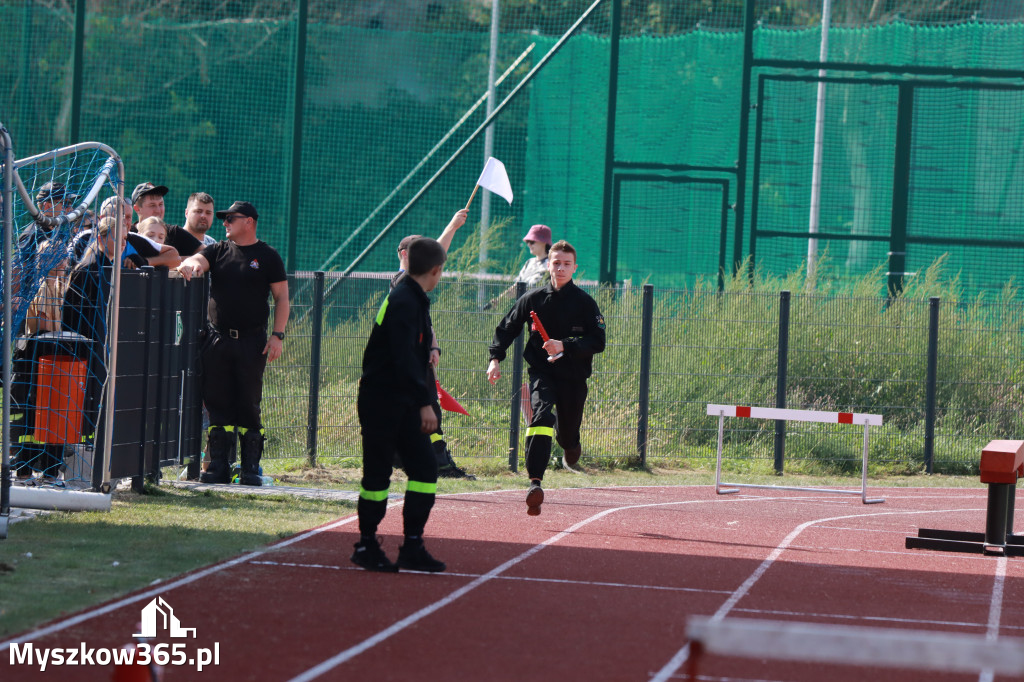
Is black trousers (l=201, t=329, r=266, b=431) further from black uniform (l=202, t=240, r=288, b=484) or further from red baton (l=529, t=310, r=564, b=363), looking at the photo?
red baton (l=529, t=310, r=564, b=363)

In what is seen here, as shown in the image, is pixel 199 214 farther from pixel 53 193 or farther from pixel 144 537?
pixel 144 537

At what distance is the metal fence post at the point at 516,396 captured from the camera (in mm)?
14102

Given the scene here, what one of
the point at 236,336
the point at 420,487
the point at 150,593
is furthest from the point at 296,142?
the point at 150,593

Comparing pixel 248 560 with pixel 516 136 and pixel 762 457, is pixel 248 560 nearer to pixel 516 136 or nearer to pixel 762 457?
pixel 762 457

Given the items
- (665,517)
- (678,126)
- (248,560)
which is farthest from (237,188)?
(248,560)

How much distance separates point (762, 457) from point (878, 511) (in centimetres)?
317

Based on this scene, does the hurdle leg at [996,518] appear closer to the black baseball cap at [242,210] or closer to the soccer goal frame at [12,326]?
the black baseball cap at [242,210]

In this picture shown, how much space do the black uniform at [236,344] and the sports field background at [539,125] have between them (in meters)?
6.49

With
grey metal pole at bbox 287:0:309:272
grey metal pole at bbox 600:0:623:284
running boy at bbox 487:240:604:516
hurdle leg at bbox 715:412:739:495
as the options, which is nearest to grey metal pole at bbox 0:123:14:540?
running boy at bbox 487:240:604:516

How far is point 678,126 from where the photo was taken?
62.7 feet

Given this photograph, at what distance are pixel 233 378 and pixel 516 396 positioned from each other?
153 inches

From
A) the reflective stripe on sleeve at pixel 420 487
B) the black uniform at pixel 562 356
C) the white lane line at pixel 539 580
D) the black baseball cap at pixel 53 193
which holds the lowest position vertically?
the white lane line at pixel 539 580

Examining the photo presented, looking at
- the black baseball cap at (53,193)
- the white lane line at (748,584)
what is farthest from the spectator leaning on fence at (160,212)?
the white lane line at (748,584)

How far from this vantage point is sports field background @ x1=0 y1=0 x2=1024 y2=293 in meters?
18.2
